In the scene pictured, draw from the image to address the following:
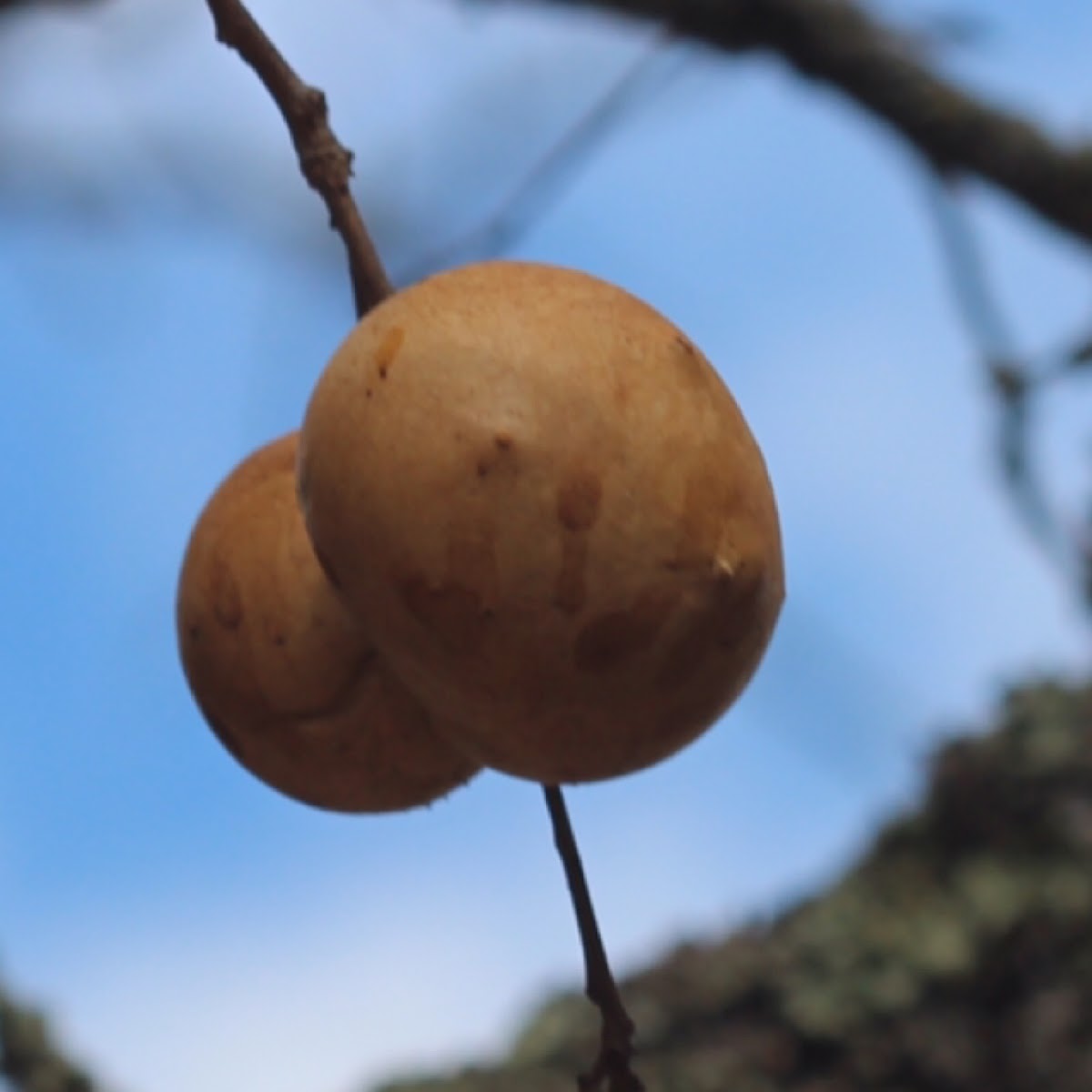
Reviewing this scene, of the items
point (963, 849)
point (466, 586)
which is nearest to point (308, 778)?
point (466, 586)

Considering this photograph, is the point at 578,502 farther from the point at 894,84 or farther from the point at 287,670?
the point at 894,84

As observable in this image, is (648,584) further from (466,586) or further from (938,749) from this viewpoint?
(938,749)

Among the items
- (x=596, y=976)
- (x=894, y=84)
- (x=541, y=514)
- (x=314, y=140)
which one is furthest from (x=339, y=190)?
(x=894, y=84)

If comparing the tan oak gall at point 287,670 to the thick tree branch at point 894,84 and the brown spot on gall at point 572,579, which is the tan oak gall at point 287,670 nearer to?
Result: the brown spot on gall at point 572,579

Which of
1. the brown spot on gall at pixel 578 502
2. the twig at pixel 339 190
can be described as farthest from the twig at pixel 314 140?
the brown spot on gall at pixel 578 502

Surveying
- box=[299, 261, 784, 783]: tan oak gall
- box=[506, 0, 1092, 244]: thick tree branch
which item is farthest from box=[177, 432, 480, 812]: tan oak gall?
box=[506, 0, 1092, 244]: thick tree branch
